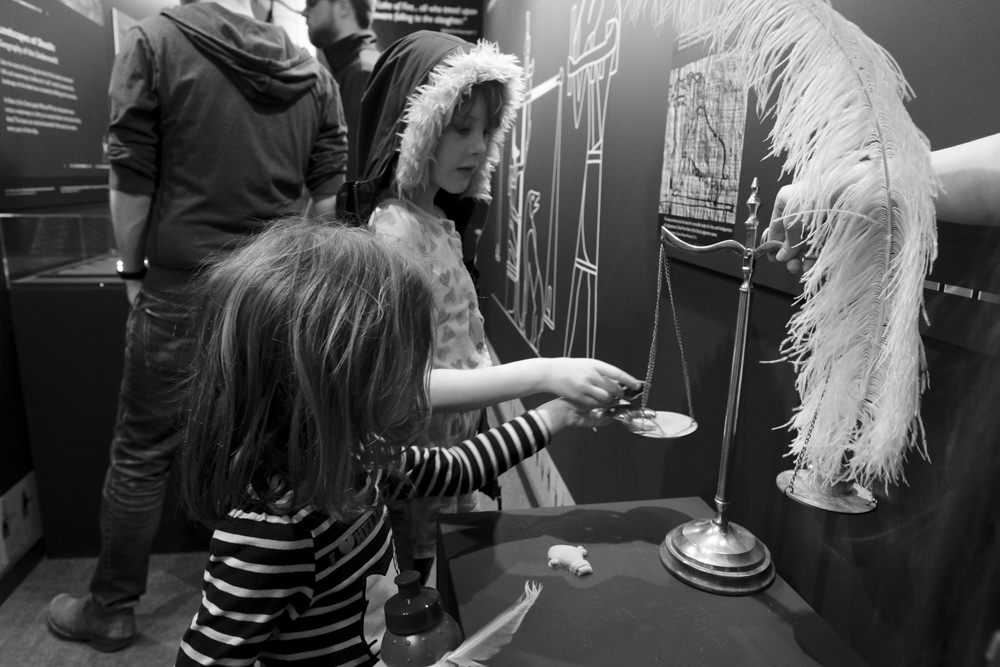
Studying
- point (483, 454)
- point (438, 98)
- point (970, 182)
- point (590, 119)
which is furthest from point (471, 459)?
point (590, 119)

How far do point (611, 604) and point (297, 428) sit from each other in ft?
1.54

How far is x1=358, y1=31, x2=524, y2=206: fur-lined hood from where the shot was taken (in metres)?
1.24

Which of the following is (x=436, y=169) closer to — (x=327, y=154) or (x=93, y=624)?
(x=327, y=154)

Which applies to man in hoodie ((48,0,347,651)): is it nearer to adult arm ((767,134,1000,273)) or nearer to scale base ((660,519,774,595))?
scale base ((660,519,774,595))

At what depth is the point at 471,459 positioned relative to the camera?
1.10 m

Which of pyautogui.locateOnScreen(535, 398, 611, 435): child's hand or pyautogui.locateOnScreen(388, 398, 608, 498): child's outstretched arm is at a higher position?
pyautogui.locateOnScreen(535, 398, 611, 435): child's hand

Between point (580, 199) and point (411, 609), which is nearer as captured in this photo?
point (411, 609)

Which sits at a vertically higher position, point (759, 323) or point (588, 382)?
A: point (759, 323)

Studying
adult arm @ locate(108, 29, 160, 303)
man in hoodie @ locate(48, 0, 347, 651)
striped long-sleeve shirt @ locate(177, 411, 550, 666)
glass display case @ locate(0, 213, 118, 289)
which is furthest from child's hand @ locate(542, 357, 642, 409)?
glass display case @ locate(0, 213, 118, 289)

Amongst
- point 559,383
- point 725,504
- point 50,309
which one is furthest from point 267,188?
point 725,504

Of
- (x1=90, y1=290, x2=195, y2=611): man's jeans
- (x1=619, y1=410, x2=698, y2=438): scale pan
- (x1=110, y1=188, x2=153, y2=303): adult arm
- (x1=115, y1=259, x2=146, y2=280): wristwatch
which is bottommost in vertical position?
(x1=90, y1=290, x2=195, y2=611): man's jeans

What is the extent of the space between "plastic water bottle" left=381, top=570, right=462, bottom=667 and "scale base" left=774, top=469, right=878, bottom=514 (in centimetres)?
44

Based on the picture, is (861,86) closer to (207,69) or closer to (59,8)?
(207,69)

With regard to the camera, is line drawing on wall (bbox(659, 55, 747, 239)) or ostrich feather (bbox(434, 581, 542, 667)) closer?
ostrich feather (bbox(434, 581, 542, 667))
